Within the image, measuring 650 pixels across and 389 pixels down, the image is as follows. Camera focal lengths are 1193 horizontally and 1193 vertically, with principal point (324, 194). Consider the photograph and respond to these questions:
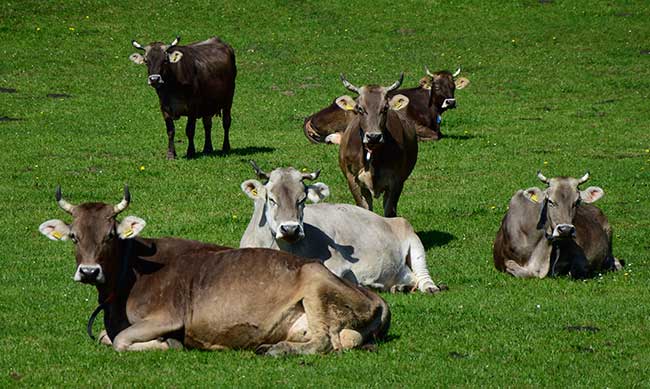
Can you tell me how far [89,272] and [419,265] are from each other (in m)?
5.47

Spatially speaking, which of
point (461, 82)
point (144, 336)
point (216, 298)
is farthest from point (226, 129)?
point (144, 336)

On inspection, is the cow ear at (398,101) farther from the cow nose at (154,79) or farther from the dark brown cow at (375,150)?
the cow nose at (154,79)

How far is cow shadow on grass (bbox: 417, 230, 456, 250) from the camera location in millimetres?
17859

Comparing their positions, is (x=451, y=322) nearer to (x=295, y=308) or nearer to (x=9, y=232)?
(x=295, y=308)

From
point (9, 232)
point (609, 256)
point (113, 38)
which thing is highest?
point (609, 256)

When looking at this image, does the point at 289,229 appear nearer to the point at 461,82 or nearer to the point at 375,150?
the point at 375,150

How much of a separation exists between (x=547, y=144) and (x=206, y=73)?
8009mm

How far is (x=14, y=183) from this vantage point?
22.5 m

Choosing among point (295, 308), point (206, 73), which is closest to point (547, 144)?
point (206, 73)

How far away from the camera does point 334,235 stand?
1457 cm

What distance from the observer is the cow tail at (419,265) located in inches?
581

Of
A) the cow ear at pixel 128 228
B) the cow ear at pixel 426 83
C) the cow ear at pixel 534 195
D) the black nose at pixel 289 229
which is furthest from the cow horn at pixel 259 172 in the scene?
the cow ear at pixel 426 83

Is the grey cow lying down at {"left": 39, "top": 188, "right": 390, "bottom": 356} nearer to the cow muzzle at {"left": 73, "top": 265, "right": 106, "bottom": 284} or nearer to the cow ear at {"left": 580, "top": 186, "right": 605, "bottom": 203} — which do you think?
the cow muzzle at {"left": 73, "top": 265, "right": 106, "bottom": 284}

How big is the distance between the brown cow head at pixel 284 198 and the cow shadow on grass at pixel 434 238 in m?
4.50
